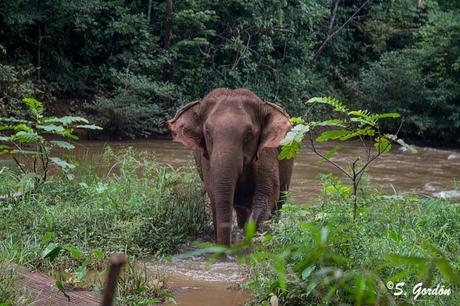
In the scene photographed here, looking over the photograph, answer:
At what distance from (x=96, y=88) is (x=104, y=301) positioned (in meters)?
21.9

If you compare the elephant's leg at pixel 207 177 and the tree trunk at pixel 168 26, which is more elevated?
the tree trunk at pixel 168 26

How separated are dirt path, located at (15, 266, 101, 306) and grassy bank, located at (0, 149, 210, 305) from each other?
57 centimetres

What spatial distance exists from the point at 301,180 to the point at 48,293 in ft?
32.9

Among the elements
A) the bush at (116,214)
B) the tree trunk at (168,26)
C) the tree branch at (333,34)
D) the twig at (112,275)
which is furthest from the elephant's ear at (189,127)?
the tree branch at (333,34)

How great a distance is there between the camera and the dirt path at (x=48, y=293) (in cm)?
404

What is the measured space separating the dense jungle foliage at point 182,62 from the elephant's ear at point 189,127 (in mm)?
11493

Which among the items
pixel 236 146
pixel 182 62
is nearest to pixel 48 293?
pixel 236 146

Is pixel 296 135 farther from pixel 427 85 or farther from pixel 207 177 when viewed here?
pixel 427 85

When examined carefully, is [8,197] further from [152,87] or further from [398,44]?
[398,44]

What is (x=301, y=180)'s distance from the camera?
1395cm

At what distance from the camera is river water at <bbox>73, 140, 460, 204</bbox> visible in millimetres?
12875

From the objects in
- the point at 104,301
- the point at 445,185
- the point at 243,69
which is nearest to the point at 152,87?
the point at 243,69

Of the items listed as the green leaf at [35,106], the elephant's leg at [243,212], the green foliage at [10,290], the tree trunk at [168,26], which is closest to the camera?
the green foliage at [10,290]

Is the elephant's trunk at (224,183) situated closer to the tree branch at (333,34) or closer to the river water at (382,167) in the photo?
the river water at (382,167)
